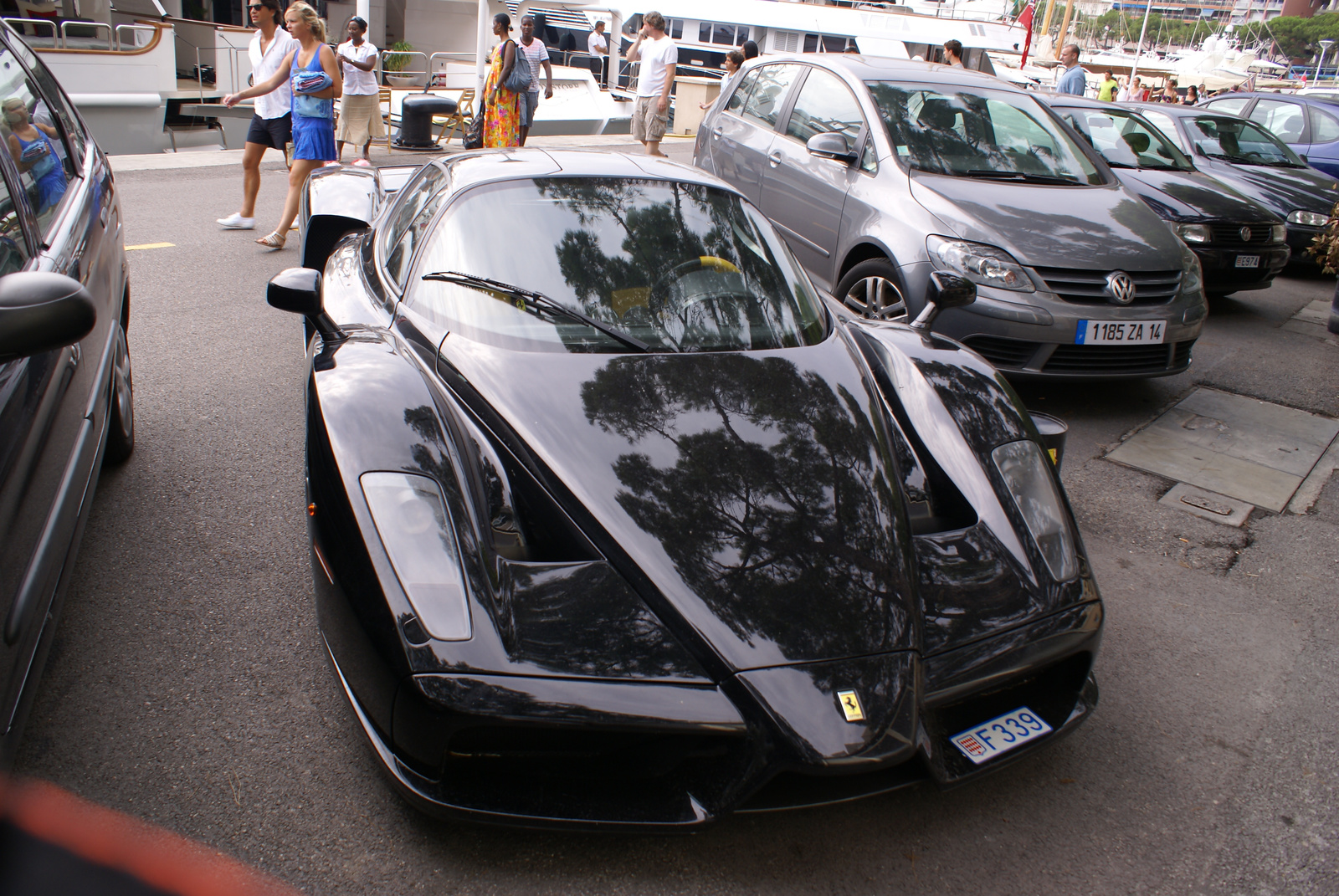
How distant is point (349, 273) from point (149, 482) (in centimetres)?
110

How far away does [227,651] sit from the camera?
2.58m

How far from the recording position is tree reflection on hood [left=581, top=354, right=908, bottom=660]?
202cm

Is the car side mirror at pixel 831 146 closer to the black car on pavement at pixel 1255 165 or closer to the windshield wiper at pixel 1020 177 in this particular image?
the windshield wiper at pixel 1020 177

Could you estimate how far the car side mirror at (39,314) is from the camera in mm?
1633

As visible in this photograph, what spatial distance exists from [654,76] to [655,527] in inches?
380

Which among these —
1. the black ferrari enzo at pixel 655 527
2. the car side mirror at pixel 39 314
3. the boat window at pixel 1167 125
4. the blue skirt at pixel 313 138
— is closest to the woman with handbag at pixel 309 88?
the blue skirt at pixel 313 138

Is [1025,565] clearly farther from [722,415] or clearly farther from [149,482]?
[149,482]

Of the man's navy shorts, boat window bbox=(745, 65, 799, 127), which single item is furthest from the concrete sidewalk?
the man's navy shorts

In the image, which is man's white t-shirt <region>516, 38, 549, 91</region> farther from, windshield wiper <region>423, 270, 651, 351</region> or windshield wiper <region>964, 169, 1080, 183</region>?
windshield wiper <region>423, 270, 651, 351</region>

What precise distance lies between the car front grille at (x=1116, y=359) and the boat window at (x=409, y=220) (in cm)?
310

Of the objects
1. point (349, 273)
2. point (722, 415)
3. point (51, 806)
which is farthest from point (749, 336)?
point (51, 806)

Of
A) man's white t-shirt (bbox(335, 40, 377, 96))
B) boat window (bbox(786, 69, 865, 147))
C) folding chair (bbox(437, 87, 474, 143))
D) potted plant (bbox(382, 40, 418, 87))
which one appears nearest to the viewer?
boat window (bbox(786, 69, 865, 147))

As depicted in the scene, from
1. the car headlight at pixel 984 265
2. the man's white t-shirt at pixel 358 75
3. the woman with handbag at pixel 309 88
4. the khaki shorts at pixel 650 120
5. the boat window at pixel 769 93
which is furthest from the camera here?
the khaki shorts at pixel 650 120

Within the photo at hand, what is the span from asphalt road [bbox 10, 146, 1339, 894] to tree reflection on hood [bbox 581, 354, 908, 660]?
50 cm
